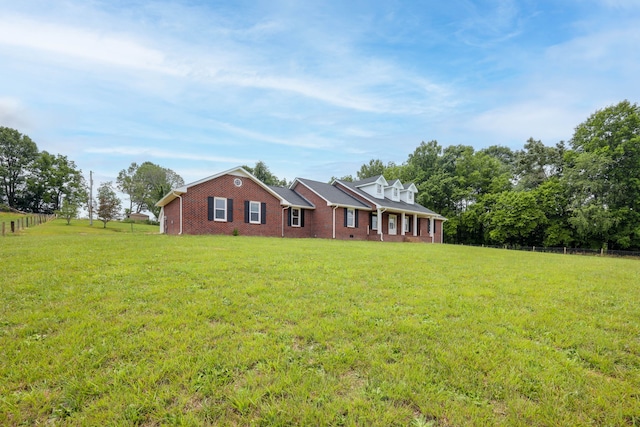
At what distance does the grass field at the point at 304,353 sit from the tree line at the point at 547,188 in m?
29.3

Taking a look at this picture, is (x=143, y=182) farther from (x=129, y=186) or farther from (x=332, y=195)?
(x=332, y=195)

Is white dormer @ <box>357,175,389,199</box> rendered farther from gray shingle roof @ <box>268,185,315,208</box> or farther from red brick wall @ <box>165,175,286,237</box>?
red brick wall @ <box>165,175,286,237</box>

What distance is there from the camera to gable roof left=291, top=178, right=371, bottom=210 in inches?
843

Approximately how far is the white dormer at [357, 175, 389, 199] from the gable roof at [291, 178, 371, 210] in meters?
1.94

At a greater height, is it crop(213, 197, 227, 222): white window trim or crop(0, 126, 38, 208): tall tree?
crop(0, 126, 38, 208): tall tree

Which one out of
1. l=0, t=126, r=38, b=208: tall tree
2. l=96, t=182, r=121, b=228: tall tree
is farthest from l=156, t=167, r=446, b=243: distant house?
l=0, t=126, r=38, b=208: tall tree

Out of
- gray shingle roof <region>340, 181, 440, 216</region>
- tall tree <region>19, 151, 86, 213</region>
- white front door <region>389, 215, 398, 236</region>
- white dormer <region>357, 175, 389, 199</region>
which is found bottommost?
white front door <region>389, 215, 398, 236</region>

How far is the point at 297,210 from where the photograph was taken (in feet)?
71.6

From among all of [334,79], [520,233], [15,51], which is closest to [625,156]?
[520,233]

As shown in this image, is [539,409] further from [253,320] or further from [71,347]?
[71,347]

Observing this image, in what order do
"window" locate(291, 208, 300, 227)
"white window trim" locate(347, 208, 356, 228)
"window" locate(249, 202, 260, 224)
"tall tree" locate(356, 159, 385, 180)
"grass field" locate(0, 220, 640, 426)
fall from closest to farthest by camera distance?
"grass field" locate(0, 220, 640, 426) → "window" locate(249, 202, 260, 224) → "window" locate(291, 208, 300, 227) → "white window trim" locate(347, 208, 356, 228) → "tall tree" locate(356, 159, 385, 180)

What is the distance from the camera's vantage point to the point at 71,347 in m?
3.07

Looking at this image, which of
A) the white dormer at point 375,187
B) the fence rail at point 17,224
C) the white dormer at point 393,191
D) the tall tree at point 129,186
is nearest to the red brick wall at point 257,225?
the white dormer at point 375,187

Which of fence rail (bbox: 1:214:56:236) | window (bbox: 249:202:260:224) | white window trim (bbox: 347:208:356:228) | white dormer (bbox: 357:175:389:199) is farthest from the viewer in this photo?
white dormer (bbox: 357:175:389:199)
